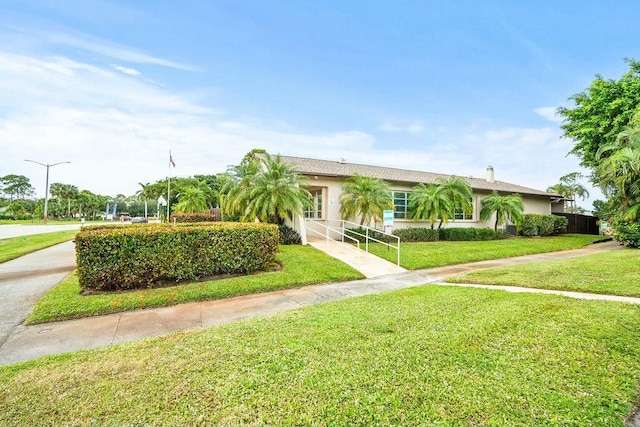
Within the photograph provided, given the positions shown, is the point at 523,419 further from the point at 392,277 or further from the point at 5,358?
the point at 392,277

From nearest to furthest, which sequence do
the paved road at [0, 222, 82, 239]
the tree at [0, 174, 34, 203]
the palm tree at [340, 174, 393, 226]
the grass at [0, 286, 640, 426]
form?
the grass at [0, 286, 640, 426]
the palm tree at [340, 174, 393, 226]
the paved road at [0, 222, 82, 239]
the tree at [0, 174, 34, 203]

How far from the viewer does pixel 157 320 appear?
5.12 meters

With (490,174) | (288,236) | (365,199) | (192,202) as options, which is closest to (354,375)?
(288,236)

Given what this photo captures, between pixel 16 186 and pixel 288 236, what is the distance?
11082cm

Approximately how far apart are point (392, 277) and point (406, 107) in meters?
11.5

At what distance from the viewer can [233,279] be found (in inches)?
289

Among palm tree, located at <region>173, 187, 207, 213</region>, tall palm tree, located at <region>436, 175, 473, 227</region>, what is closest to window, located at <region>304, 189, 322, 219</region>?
tall palm tree, located at <region>436, 175, 473, 227</region>

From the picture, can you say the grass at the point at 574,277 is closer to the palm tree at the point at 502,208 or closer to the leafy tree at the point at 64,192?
the palm tree at the point at 502,208

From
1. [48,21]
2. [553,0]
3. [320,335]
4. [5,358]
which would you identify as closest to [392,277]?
[320,335]

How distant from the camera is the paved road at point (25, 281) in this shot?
5.20 meters

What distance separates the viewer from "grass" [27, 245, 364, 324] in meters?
5.42

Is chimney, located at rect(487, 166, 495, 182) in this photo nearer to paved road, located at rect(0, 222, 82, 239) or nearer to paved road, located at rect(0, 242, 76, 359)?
paved road, located at rect(0, 242, 76, 359)

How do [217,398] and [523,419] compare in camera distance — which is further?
[217,398]

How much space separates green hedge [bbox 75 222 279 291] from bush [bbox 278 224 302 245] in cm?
422
